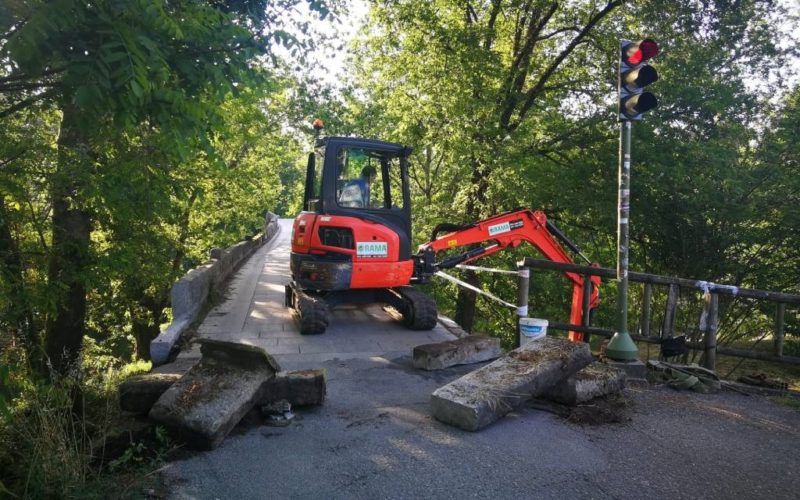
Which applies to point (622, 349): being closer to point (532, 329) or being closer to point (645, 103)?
point (532, 329)

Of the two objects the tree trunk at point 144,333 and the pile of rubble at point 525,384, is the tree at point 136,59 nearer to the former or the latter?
the pile of rubble at point 525,384

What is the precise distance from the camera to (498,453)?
166 inches

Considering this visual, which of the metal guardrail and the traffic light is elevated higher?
the traffic light

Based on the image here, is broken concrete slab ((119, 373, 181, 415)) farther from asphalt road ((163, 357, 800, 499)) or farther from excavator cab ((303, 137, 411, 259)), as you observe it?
excavator cab ((303, 137, 411, 259))

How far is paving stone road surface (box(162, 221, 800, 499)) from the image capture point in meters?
3.69

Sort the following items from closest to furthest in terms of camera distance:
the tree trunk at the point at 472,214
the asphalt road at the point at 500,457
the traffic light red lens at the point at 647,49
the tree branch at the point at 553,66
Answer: the asphalt road at the point at 500,457, the traffic light red lens at the point at 647,49, the tree branch at the point at 553,66, the tree trunk at the point at 472,214

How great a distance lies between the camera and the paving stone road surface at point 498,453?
12.1ft

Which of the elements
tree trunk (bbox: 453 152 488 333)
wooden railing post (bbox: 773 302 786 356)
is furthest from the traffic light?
tree trunk (bbox: 453 152 488 333)

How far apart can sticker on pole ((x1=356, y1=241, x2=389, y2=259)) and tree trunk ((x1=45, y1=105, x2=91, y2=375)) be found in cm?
384

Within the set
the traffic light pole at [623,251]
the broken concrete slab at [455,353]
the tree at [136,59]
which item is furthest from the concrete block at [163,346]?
the traffic light pole at [623,251]

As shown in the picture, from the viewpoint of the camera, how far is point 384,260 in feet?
27.4

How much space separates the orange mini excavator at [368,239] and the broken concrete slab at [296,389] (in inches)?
122

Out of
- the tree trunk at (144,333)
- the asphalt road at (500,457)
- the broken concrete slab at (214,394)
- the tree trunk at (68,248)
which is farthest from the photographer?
the tree trunk at (144,333)

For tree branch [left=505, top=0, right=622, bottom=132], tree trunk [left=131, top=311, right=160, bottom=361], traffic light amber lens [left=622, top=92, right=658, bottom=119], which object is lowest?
tree trunk [left=131, top=311, right=160, bottom=361]
